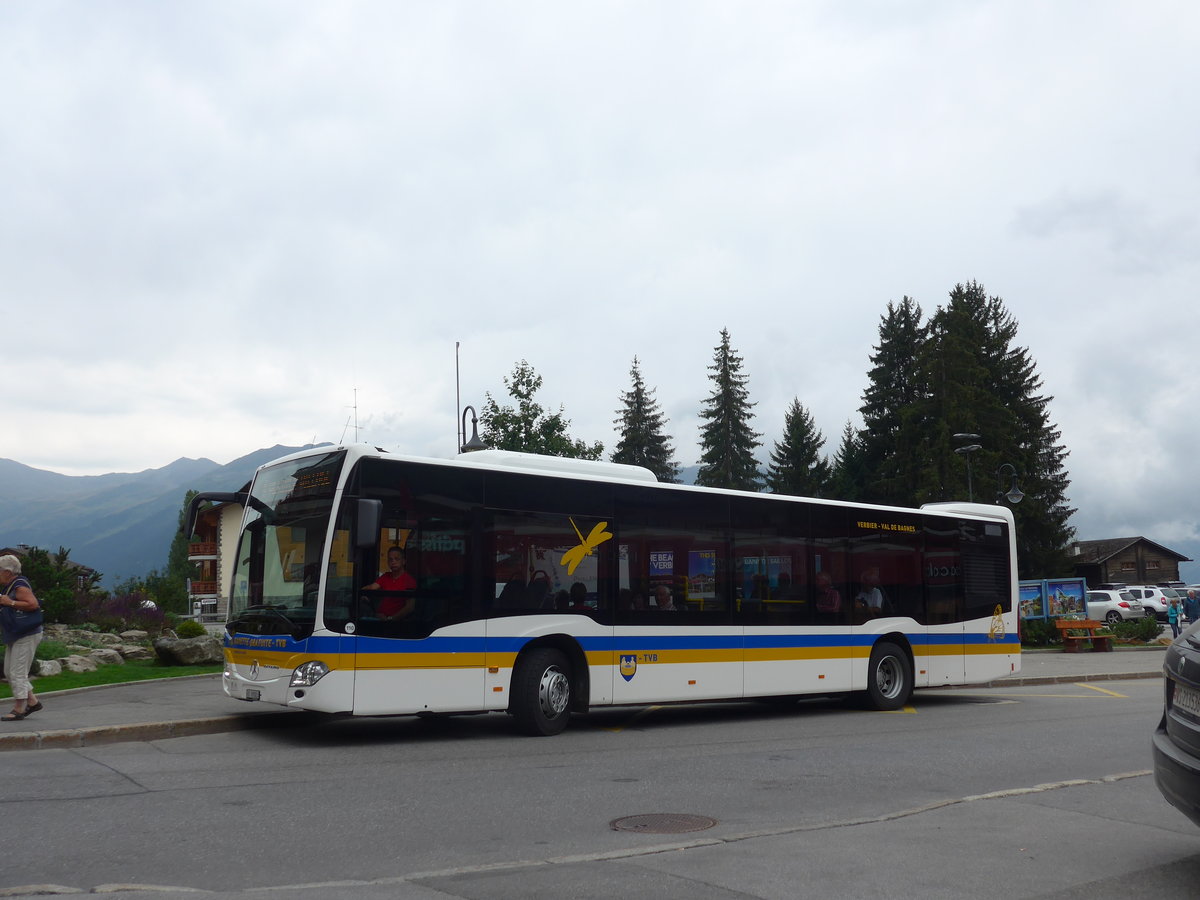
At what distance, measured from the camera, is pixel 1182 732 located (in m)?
5.73

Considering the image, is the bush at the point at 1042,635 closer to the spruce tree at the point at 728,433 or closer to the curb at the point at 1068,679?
the curb at the point at 1068,679

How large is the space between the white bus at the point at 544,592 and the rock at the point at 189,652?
29.7ft

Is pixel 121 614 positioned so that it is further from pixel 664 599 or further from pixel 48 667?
pixel 664 599

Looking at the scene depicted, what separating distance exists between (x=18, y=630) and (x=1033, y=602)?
30336 millimetres

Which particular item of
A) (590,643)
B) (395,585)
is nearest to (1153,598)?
(590,643)

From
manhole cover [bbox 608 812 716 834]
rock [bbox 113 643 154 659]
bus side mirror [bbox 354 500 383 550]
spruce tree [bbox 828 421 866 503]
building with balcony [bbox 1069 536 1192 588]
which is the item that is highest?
spruce tree [bbox 828 421 866 503]

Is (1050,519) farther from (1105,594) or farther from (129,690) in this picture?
(129,690)

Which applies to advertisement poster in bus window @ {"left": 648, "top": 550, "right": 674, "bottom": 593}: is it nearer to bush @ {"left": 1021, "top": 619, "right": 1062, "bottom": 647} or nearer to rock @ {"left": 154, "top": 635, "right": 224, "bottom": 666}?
rock @ {"left": 154, "top": 635, "right": 224, "bottom": 666}

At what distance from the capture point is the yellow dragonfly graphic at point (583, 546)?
43.0 feet

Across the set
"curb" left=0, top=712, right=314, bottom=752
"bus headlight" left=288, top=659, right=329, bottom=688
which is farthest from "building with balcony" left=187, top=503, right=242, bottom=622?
"bus headlight" left=288, top=659, right=329, bottom=688

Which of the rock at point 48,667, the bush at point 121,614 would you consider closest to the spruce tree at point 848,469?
the bush at point 121,614

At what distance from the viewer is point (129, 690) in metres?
16.3

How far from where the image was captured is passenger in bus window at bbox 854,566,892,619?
16.6 metres

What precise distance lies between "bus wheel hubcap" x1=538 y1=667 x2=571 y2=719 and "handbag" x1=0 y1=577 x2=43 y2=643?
5.82 meters
